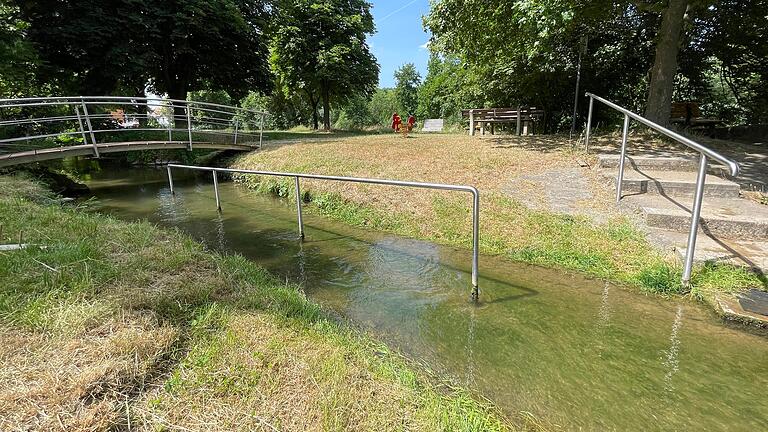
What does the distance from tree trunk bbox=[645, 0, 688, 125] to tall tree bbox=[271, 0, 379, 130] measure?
17142mm

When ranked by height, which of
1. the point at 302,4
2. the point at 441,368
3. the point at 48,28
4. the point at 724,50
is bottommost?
the point at 441,368

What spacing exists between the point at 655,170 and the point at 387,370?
5999mm

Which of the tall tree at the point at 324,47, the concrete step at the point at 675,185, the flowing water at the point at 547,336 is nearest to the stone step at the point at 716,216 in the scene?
the concrete step at the point at 675,185

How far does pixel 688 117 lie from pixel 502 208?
364 inches

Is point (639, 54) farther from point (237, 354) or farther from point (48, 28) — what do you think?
point (48, 28)

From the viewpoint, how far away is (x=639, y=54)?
12.6 meters

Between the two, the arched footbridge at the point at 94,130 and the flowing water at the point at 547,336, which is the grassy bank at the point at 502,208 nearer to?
the flowing water at the point at 547,336

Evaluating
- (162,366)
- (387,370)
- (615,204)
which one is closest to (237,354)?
(162,366)

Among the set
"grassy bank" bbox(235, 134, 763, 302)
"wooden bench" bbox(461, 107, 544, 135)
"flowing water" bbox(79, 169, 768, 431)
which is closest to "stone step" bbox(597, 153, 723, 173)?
"grassy bank" bbox(235, 134, 763, 302)

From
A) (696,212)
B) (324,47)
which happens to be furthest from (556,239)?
(324,47)

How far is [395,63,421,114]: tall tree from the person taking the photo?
59.0 meters

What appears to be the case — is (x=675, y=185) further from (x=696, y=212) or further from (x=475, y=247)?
(x=475, y=247)

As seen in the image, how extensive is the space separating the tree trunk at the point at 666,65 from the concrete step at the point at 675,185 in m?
2.92

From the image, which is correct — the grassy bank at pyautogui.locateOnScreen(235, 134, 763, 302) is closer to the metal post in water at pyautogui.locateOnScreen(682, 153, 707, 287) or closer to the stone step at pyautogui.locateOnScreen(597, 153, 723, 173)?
the metal post in water at pyautogui.locateOnScreen(682, 153, 707, 287)
